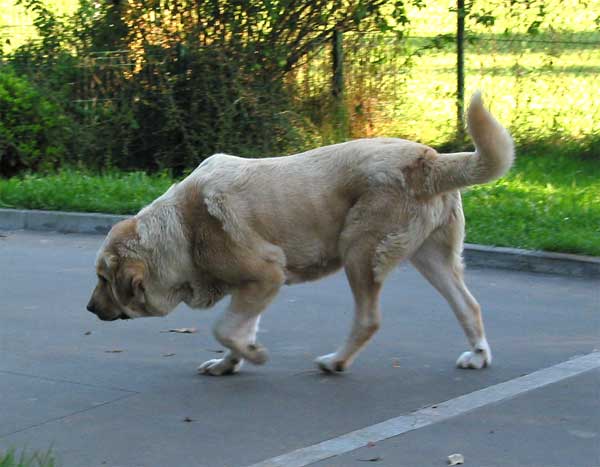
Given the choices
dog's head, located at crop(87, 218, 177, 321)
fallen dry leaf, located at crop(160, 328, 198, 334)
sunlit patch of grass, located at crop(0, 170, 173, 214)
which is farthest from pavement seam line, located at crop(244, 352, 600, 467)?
sunlit patch of grass, located at crop(0, 170, 173, 214)

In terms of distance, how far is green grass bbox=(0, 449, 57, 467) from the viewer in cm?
464

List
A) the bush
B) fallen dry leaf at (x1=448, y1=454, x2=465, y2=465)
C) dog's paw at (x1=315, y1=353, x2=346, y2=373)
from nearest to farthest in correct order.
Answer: fallen dry leaf at (x1=448, y1=454, x2=465, y2=465) < dog's paw at (x1=315, y1=353, x2=346, y2=373) < the bush

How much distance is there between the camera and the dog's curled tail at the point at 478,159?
20.7 ft

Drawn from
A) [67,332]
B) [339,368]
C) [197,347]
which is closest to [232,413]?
[339,368]

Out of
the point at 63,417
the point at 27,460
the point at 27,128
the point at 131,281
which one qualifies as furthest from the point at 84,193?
the point at 27,460

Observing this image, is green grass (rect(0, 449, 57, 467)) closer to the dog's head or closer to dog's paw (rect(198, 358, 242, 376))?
the dog's head

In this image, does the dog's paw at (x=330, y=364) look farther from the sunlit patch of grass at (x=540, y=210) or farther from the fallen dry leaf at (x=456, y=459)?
the sunlit patch of grass at (x=540, y=210)

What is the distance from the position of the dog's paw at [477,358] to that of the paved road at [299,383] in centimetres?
8

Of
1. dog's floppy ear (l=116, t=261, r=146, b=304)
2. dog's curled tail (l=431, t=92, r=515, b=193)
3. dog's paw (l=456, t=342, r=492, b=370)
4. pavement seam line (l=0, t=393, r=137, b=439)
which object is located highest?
dog's curled tail (l=431, t=92, r=515, b=193)

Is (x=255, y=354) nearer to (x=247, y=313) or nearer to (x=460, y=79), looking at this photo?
(x=247, y=313)

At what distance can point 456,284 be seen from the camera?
22.4 ft

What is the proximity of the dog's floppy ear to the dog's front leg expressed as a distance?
1.59ft

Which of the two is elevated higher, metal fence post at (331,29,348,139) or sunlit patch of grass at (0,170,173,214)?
metal fence post at (331,29,348,139)

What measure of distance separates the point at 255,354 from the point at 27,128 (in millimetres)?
8181
